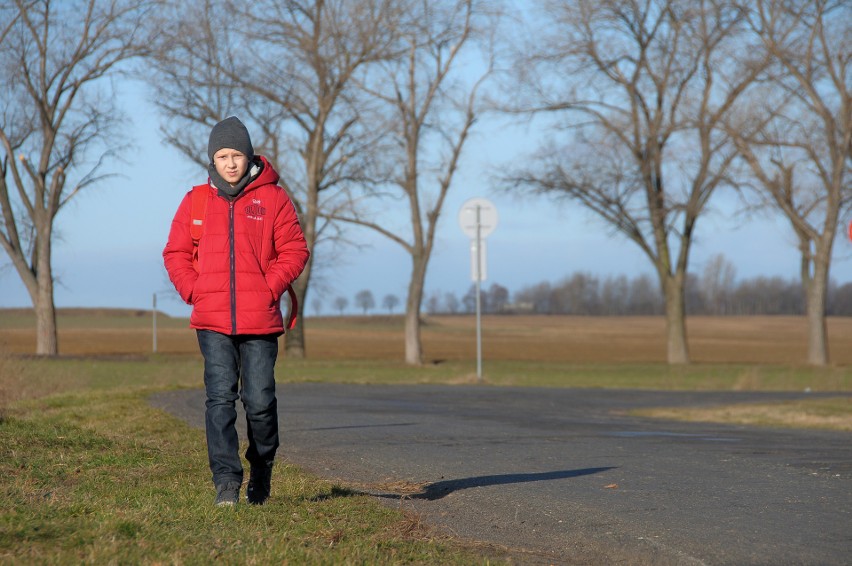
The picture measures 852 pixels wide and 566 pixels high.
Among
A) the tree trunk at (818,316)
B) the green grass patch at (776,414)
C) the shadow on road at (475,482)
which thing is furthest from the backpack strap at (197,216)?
the tree trunk at (818,316)

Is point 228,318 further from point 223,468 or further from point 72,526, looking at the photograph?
point 72,526

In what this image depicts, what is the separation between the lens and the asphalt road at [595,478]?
5.34 m

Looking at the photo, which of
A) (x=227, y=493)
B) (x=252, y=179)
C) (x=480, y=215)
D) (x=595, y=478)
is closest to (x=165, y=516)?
(x=227, y=493)

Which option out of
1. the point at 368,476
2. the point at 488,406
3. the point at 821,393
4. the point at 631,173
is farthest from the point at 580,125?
the point at 368,476

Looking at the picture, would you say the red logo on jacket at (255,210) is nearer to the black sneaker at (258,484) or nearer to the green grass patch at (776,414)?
the black sneaker at (258,484)

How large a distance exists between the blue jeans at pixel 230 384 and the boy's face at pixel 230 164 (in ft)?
2.74

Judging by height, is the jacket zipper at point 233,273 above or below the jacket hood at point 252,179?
below

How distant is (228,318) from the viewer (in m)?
5.77

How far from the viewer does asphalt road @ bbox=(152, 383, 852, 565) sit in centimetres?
534

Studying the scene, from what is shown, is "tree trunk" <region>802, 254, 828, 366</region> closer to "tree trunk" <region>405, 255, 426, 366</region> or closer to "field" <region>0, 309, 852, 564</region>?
"tree trunk" <region>405, 255, 426, 366</region>

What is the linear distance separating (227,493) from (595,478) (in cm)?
290

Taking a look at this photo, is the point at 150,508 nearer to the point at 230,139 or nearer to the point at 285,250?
the point at 285,250

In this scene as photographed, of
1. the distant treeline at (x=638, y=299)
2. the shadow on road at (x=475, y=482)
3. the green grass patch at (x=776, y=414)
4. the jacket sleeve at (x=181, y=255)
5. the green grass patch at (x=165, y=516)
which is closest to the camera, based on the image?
the green grass patch at (x=165, y=516)

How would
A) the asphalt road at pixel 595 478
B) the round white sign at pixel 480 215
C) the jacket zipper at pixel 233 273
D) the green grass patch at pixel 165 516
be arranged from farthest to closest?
the round white sign at pixel 480 215 < the jacket zipper at pixel 233 273 < the asphalt road at pixel 595 478 < the green grass patch at pixel 165 516
